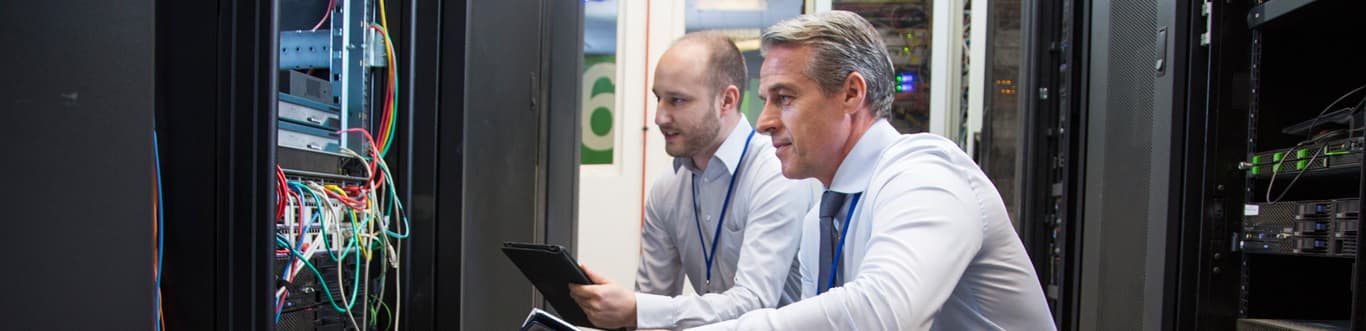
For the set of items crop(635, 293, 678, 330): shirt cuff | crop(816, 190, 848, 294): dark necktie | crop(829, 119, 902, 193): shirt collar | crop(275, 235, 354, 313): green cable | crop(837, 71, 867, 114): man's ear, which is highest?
crop(837, 71, 867, 114): man's ear

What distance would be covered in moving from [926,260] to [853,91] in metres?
0.44

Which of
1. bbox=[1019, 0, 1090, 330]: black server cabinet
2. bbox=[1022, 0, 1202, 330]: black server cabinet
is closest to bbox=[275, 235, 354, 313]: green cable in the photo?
bbox=[1022, 0, 1202, 330]: black server cabinet

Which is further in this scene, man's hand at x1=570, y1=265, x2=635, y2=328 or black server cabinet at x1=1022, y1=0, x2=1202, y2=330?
black server cabinet at x1=1022, y1=0, x2=1202, y2=330

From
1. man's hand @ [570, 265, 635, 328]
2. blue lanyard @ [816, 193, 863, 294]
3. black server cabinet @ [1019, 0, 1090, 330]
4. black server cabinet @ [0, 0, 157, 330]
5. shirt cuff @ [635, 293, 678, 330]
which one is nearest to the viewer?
black server cabinet @ [0, 0, 157, 330]

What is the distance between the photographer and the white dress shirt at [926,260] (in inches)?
51.5

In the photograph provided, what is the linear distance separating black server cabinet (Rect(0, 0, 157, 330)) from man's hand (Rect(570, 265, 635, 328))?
872 mm

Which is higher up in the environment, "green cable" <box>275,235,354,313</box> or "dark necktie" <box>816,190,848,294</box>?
"dark necktie" <box>816,190,848,294</box>

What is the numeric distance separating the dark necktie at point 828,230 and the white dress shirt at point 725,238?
19.3 inches

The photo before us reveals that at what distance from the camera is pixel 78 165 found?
3.62 feet

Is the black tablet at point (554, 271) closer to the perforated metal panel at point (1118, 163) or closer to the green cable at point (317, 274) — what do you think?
the green cable at point (317, 274)

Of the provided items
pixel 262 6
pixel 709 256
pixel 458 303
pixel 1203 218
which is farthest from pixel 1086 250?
pixel 262 6

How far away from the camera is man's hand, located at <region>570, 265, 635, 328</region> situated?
198 centimetres

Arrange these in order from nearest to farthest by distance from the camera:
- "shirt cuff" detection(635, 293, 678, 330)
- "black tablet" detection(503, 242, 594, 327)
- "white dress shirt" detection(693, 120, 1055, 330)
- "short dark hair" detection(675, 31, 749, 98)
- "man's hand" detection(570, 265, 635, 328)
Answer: "white dress shirt" detection(693, 120, 1055, 330) → "black tablet" detection(503, 242, 594, 327) → "man's hand" detection(570, 265, 635, 328) → "shirt cuff" detection(635, 293, 678, 330) → "short dark hair" detection(675, 31, 749, 98)

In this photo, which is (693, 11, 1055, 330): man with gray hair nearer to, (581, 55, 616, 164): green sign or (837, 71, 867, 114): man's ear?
(837, 71, 867, 114): man's ear
